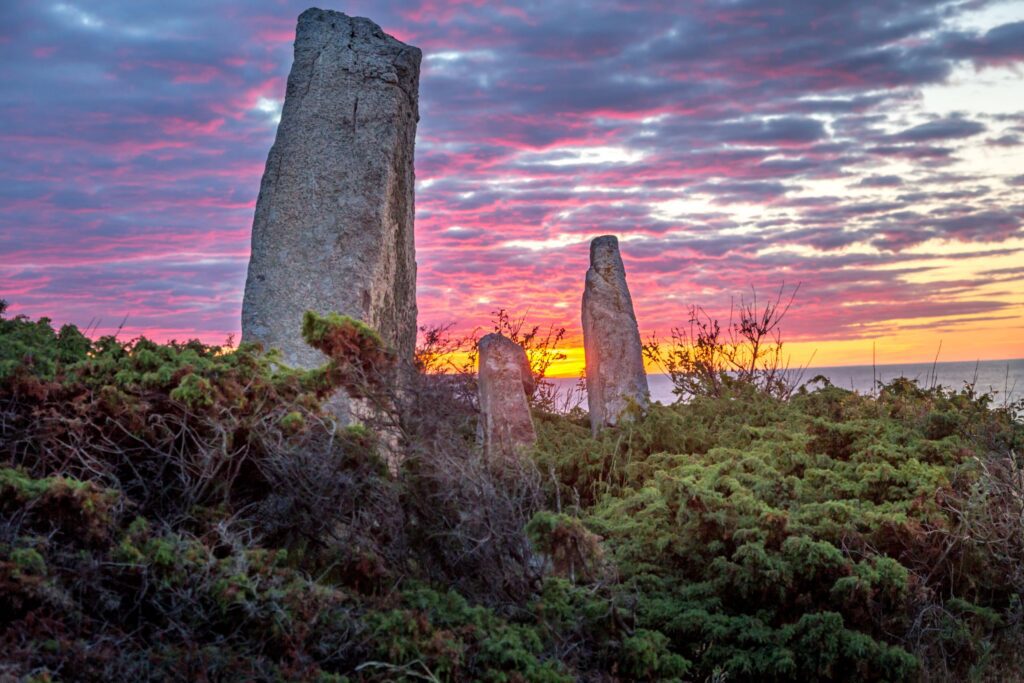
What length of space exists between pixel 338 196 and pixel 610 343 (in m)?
4.77

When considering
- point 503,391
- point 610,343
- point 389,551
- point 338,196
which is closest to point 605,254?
point 610,343

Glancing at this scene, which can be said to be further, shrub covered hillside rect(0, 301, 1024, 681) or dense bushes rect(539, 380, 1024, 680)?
dense bushes rect(539, 380, 1024, 680)

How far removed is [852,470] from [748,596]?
2.37m

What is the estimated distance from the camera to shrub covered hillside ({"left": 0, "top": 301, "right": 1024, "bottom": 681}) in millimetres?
4297

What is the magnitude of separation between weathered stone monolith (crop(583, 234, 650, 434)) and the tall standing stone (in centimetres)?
350

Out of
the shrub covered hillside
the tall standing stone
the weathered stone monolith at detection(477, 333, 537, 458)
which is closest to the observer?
the shrub covered hillside

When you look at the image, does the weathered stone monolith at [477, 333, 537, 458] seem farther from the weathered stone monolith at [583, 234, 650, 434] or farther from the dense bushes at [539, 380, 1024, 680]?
the dense bushes at [539, 380, 1024, 680]

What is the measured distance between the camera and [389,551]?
16.8 ft

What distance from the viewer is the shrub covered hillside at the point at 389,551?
4297 mm

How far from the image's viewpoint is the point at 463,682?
451cm

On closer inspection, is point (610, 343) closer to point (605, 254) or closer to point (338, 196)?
point (605, 254)

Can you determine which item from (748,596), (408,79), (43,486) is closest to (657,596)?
(748,596)

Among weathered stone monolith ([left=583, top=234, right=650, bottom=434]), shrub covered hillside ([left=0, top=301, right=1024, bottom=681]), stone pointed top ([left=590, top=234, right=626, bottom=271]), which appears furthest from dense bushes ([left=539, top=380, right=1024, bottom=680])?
stone pointed top ([left=590, top=234, right=626, bottom=271])

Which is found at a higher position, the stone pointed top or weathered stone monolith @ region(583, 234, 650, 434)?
the stone pointed top
